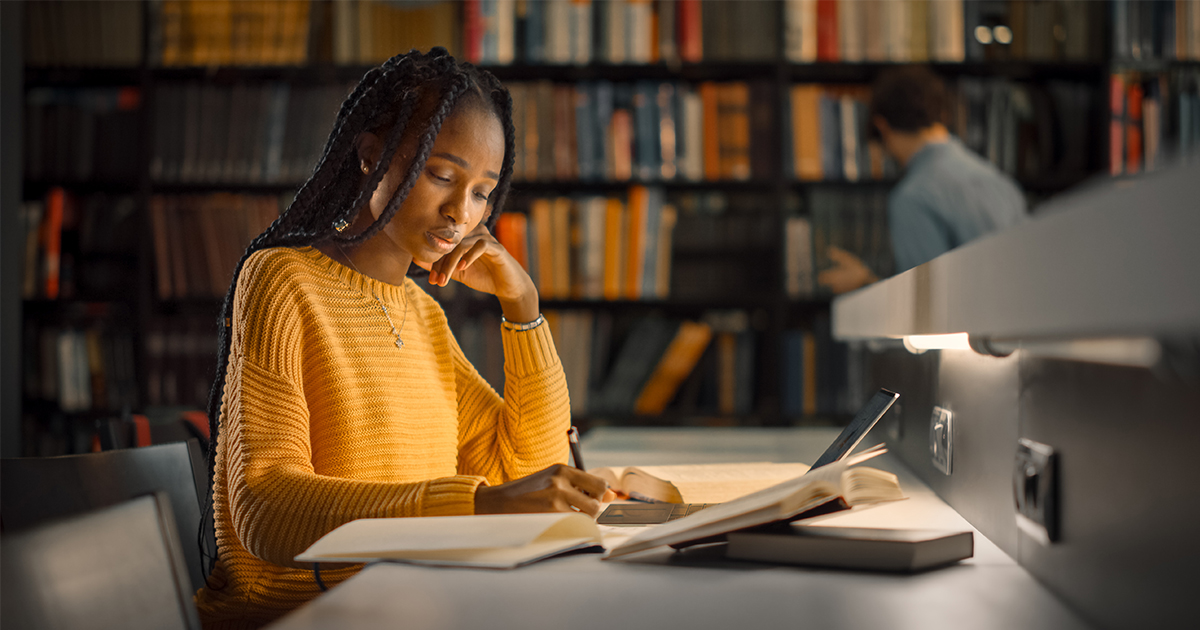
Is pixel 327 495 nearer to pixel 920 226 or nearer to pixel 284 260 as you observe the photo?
pixel 284 260

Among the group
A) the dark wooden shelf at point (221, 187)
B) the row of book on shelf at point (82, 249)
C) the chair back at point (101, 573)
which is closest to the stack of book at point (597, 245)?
the dark wooden shelf at point (221, 187)

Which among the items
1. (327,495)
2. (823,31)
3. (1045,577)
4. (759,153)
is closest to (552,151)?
(759,153)

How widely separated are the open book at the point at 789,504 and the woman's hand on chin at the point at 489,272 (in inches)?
19.0

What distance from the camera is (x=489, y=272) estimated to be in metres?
1.07

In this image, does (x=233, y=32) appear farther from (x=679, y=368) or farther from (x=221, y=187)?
(x=679, y=368)

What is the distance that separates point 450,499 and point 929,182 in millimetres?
1801

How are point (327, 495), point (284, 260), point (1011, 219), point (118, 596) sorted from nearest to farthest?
point (118, 596) < point (327, 495) < point (284, 260) < point (1011, 219)

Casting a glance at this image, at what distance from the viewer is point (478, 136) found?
97cm

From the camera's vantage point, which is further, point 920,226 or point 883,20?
point 883,20

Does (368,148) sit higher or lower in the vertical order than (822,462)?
higher

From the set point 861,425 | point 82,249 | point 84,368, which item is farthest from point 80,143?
point 861,425

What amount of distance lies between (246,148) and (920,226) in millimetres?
1970

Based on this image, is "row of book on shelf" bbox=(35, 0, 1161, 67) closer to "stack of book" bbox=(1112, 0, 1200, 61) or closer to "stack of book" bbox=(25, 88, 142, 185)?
"stack of book" bbox=(1112, 0, 1200, 61)

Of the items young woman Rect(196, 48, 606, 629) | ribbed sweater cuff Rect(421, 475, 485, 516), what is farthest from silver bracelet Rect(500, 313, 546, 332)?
ribbed sweater cuff Rect(421, 475, 485, 516)
